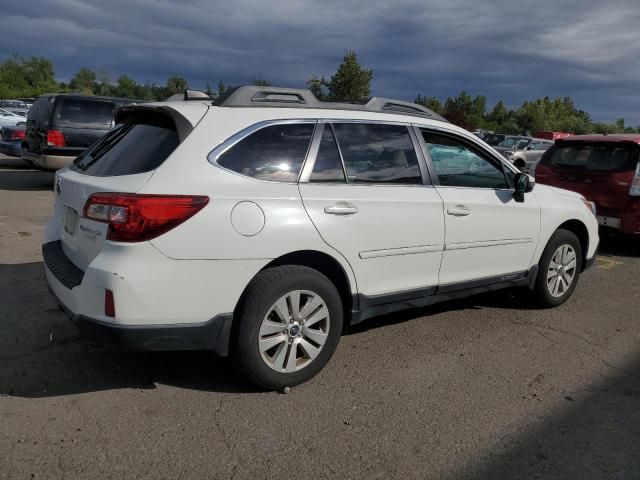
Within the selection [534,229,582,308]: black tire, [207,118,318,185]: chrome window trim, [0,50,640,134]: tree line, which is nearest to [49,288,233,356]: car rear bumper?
[207,118,318,185]: chrome window trim

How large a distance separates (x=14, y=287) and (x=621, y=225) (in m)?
7.22

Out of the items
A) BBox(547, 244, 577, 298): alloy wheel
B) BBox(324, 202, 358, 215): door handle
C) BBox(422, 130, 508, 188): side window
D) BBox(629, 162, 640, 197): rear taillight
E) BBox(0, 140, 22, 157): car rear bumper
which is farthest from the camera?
BBox(0, 140, 22, 157): car rear bumper

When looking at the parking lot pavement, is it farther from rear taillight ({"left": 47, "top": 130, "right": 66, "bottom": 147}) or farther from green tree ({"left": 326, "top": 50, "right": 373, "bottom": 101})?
green tree ({"left": 326, "top": 50, "right": 373, "bottom": 101})

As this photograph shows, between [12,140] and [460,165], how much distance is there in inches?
512

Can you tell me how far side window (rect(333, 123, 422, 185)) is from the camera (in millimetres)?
3824

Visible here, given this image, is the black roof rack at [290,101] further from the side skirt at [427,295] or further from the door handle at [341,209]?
the side skirt at [427,295]

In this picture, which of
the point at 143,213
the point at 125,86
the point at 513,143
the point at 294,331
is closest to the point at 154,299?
the point at 143,213

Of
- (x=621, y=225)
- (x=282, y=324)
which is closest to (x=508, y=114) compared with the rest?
(x=621, y=225)

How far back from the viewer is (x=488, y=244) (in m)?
4.54

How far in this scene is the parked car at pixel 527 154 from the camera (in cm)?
2145

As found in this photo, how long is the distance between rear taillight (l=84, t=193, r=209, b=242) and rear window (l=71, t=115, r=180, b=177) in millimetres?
263

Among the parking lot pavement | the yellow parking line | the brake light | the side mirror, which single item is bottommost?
the parking lot pavement

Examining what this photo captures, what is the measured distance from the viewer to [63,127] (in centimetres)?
1119

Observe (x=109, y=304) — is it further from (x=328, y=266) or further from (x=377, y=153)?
(x=377, y=153)
